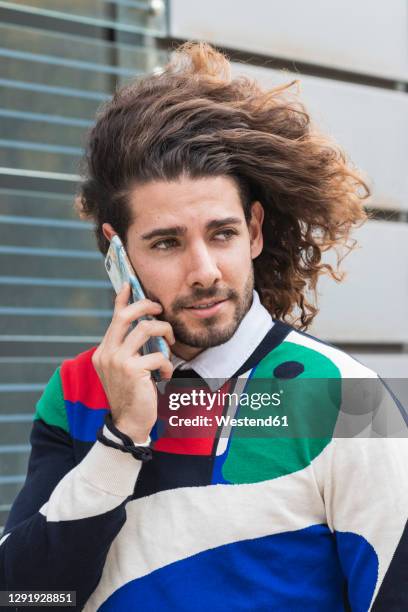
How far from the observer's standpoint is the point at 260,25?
4953mm

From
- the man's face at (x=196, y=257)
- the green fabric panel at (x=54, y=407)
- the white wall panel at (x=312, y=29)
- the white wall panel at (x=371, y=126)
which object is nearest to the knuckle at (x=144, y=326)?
the man's face at (x=196, y=257)

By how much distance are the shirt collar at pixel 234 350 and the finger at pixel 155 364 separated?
0.12 meters

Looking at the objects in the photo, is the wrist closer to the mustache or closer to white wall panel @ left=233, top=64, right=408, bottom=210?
the mustache

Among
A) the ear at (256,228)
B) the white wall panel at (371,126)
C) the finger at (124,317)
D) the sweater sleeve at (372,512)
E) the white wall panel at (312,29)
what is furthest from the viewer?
the white wall panel at (371,126)

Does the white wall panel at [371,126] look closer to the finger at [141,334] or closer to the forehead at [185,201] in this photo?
the forehead at [185,201]

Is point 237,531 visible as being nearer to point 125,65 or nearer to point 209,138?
point 209,138

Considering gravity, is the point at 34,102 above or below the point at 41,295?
above

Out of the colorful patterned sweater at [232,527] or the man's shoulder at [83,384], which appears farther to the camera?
the man's shoulder at [83,384]

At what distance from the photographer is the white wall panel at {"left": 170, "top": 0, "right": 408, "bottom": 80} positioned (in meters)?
4.75

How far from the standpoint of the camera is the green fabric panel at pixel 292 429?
1979 mm

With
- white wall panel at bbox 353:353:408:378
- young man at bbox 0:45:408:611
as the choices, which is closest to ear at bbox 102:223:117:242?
young man at bbox 0:45:408:611

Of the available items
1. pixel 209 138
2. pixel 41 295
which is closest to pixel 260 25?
pixel 41 295

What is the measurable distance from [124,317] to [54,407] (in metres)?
0.32

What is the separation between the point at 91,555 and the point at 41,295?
7.97ft
